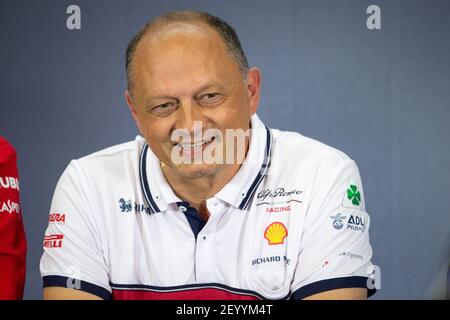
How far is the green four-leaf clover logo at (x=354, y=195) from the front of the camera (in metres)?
1.67

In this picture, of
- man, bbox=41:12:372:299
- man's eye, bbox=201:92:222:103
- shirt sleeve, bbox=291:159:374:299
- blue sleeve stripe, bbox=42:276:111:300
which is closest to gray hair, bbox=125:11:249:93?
man, bbox=41:12:372:299

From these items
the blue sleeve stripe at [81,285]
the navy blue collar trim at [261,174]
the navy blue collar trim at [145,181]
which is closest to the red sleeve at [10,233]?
the blue sleeve stripe at [81,285]

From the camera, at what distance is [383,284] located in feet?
7.19

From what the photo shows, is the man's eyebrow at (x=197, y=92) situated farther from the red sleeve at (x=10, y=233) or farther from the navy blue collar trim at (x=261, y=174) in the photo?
the red sleeve at (x=10, y=233)

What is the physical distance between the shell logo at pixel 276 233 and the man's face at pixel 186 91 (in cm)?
18

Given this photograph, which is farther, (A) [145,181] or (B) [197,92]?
(A) [145,181]

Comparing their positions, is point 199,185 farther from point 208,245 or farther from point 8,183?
point 8,183

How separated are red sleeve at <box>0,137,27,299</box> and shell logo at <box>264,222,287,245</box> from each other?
0.59m

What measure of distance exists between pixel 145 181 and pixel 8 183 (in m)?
0.32

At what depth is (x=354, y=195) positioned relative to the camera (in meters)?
1.68

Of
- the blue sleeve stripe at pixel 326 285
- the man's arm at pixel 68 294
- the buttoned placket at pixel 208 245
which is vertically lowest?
the man's arm at pixel 68 294

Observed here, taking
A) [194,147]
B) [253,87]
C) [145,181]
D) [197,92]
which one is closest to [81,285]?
[145,181]
